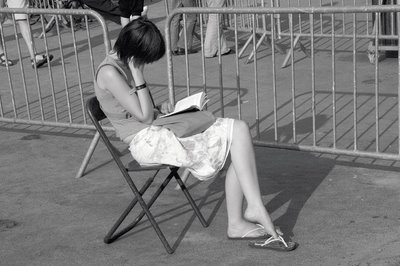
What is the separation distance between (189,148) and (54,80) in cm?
582

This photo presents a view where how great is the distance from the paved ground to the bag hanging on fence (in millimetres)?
672

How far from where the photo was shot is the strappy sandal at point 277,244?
505cm

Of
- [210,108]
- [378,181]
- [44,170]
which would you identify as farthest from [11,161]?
[378,181]

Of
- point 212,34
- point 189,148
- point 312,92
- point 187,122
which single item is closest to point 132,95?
point 187,122

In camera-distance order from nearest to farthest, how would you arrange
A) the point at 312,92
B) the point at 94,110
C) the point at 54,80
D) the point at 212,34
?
1. the point at 94,110
2. the point at 312,92
3. the point at 54,80
4. the point at 212,34

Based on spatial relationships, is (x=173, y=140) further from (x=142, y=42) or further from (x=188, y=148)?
(x=142, y=42)

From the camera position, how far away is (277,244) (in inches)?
200

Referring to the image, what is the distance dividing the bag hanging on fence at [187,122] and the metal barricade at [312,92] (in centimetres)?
104

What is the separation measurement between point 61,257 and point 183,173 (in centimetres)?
144

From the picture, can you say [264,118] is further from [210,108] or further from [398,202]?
[398,202]

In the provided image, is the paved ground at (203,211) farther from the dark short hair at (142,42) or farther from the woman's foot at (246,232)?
the dark short hair at (142,42)

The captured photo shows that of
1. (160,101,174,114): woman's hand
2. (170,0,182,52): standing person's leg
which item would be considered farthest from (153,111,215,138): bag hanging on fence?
(170,0,182,52): standing person's leg

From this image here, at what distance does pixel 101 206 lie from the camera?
6.07 m

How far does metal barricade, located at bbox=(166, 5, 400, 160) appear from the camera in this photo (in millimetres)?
6184
